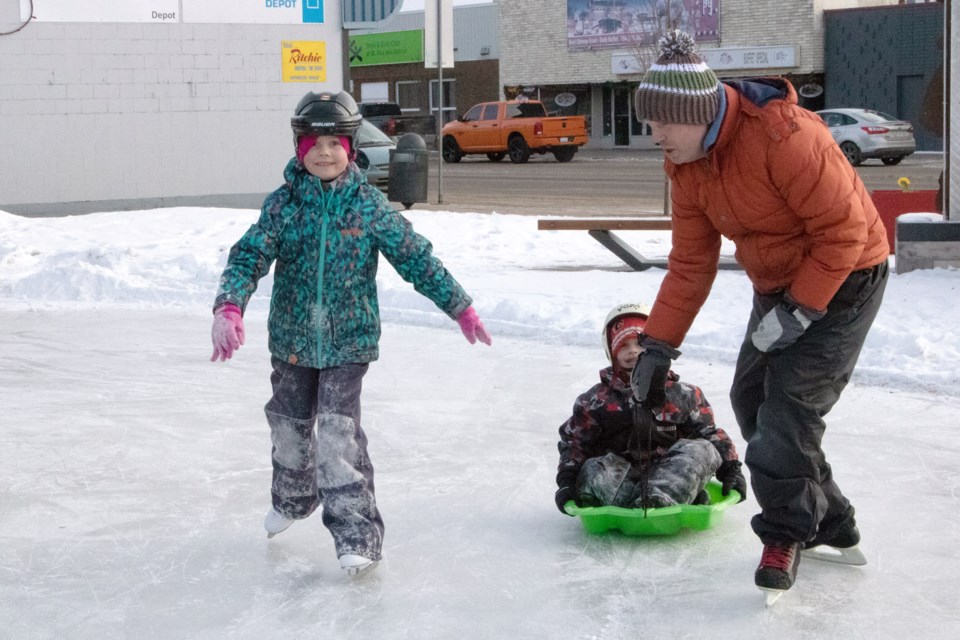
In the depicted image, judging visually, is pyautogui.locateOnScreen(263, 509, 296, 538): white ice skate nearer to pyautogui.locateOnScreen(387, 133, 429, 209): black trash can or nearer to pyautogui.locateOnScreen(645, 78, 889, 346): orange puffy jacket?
pyautogui.locateOnScreen(645, 78, 889, 346): orange puffy jacket

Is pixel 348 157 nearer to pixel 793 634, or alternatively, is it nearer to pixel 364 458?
pixel 364 458

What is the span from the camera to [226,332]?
139 inches

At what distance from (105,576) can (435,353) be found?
3428 millimetres

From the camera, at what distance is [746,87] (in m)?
3.35

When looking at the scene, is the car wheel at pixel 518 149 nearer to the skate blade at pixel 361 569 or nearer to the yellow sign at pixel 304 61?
the yellow sign at pixel 304 61

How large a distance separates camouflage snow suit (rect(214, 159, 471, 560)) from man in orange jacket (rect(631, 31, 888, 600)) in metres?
0.71

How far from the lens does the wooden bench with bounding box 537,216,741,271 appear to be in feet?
30.8

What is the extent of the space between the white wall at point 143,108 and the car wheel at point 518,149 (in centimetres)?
1528

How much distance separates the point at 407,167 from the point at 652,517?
40.7ft

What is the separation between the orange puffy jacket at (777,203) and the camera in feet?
10.4

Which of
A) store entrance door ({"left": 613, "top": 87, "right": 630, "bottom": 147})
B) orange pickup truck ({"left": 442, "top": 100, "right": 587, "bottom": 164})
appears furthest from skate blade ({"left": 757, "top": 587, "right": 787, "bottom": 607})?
store entrance door ({"left": 613, "top": 87, "right": 630, "bottom": 147})

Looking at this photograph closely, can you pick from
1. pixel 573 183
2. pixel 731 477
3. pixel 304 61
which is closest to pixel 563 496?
pixel 731 477

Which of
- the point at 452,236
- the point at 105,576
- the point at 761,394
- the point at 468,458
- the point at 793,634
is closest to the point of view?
the point at 793,634

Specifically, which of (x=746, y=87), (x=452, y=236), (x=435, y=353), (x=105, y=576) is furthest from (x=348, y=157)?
(x=452, y=236)
